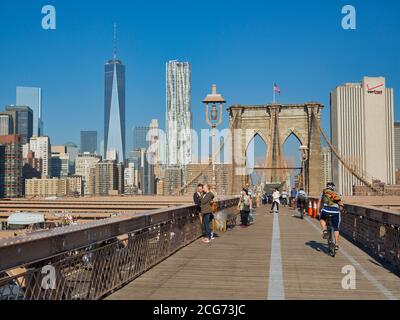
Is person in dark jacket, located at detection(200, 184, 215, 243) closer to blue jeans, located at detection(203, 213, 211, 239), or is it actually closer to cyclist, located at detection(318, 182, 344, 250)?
blue jeans, located at detection(203, 213, 211, 239)

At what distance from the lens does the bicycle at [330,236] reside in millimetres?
9996

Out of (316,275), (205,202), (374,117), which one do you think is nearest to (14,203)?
(205,202)

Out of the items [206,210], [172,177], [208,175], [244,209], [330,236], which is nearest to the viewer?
[330,236]

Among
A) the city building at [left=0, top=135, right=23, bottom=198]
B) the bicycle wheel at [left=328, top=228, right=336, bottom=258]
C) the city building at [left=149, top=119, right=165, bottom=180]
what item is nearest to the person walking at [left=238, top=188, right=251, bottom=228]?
the bicycle wheel at [left=328, top=228, right=336, bottom=258]

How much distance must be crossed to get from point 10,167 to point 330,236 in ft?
557

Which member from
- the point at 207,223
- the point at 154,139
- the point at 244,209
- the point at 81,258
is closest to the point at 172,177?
the point at 154,139

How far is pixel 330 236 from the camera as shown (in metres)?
10.1

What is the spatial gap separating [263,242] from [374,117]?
654 feet

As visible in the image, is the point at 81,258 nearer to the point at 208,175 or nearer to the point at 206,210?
the point at 206,210

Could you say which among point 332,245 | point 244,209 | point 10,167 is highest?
point 10,167

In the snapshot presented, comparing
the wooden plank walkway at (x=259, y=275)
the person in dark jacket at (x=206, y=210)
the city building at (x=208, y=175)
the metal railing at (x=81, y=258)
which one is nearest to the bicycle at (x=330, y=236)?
the wooden plank walkway at (x=259, y=275)

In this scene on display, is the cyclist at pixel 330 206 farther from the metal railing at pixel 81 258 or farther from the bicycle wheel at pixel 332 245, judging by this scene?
the metal railing at pixel 81 258

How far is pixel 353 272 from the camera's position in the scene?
26.4 ft
